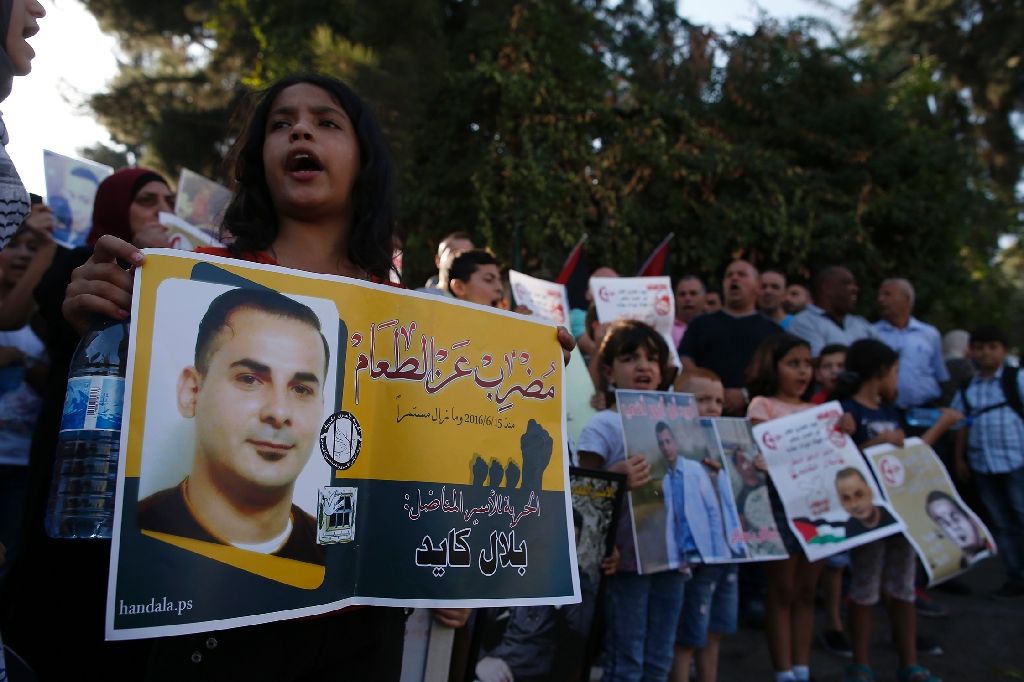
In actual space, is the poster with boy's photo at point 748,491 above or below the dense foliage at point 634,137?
below

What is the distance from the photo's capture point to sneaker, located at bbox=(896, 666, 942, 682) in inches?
165

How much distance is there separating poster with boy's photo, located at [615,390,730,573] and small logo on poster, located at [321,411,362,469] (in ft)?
6.55

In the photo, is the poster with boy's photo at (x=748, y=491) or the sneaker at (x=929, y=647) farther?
the sneaker at (x=929, y=647)

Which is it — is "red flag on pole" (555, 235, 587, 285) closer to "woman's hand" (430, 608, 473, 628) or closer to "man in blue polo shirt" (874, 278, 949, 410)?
"man in blue polo shirt" (874, 278, 949, 410)

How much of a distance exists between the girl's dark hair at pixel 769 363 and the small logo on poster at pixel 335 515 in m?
3.55

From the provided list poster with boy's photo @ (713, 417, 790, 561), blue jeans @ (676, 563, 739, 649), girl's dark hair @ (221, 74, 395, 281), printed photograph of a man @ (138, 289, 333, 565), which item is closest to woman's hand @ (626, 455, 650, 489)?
poster with boy's photo @ (713, 417, 790, 561)

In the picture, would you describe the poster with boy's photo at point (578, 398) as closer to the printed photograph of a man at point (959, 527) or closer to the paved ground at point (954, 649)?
the paved ground at point (954, 649)

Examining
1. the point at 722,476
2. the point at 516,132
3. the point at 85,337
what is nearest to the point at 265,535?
the point at 85,337

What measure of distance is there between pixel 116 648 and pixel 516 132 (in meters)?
8.69

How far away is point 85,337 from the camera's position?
1.37 metres

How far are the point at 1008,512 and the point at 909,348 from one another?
4.61ft

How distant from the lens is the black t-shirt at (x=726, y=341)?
17.8 feet

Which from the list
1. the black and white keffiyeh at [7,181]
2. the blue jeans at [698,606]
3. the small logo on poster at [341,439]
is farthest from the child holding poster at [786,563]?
the black and white keffiyeh at [7,181]

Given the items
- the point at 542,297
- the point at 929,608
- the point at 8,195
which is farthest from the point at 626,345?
the point at 929,608
